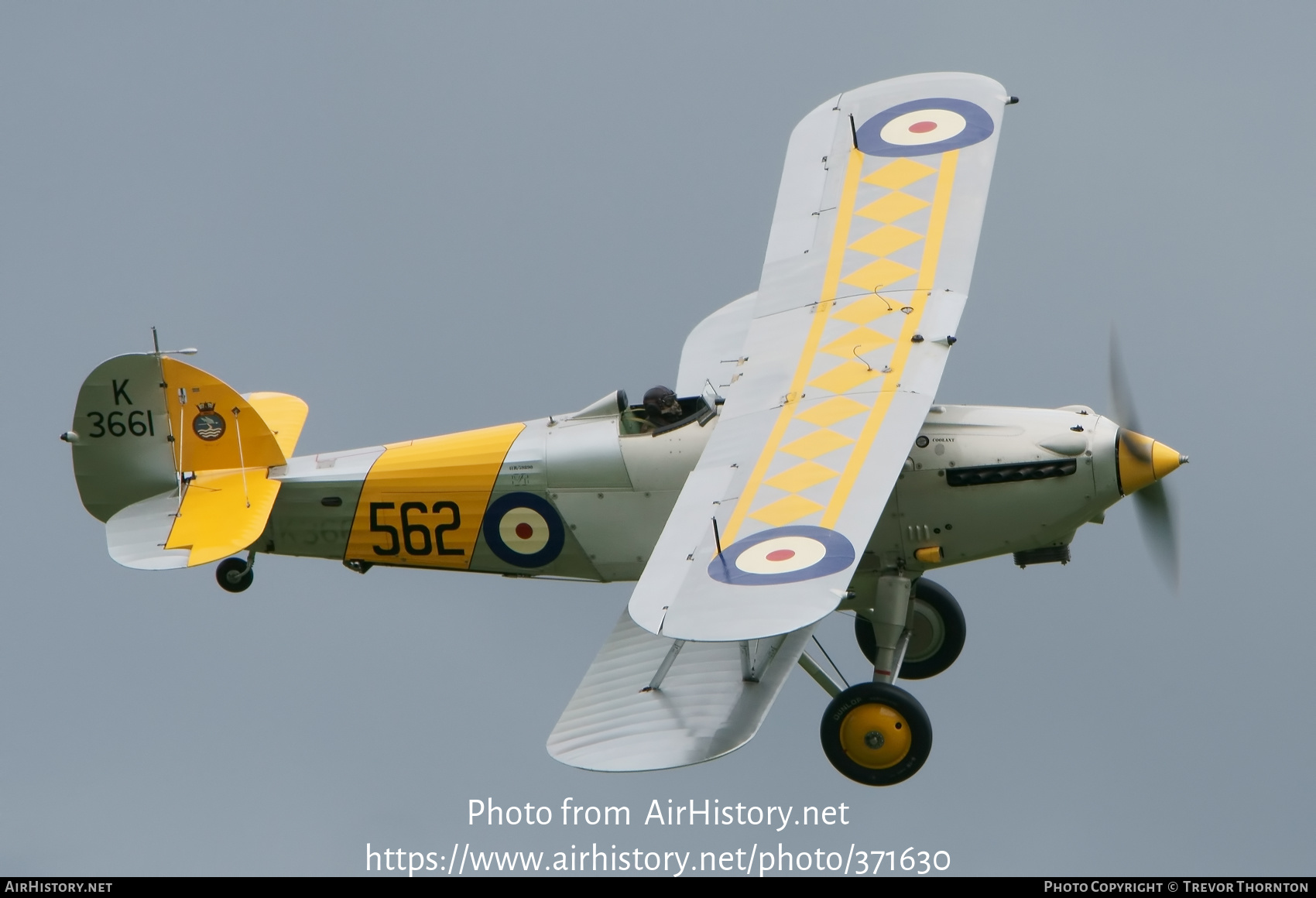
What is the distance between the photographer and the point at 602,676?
1719 cm

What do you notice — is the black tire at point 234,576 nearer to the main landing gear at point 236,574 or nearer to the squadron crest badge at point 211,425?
the main landing gear at point 236,574

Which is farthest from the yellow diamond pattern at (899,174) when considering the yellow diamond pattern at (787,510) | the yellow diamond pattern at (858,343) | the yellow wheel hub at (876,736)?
the yellow wheel hub at (876,736)

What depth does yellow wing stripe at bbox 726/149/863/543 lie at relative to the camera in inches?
617

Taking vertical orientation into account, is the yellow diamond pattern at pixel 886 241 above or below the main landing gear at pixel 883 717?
above

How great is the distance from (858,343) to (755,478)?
1704 millimetres

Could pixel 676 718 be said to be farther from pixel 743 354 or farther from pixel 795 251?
pixel 795 251

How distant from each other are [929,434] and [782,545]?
2.38m

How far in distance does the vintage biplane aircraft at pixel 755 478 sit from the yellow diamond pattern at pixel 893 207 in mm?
38

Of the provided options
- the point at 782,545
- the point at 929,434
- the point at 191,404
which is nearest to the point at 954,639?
the point at 929,434

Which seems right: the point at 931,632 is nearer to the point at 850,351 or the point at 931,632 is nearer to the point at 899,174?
the point at 850,351

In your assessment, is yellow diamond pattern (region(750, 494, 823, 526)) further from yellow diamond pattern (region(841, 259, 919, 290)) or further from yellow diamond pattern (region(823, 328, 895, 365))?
yellow diamond pattern (region(841, 259, 919, 290))

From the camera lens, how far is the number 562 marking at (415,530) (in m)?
18.0

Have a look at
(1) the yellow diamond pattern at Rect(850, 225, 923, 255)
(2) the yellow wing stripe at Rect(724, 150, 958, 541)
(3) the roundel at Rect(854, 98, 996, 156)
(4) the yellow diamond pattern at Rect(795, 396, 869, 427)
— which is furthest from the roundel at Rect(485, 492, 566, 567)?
(3) the roundel at Rect(854, 98, 996, 156)

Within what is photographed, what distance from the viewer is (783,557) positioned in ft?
48.8
